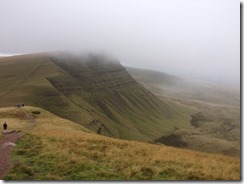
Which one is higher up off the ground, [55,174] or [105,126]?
[55,174]

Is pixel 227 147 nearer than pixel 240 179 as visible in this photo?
No

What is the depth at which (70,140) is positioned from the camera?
33125 mm

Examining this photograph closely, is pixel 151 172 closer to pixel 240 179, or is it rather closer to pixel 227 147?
pixel 240 179

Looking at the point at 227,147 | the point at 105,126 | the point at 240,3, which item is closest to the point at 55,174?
the point at 240,3

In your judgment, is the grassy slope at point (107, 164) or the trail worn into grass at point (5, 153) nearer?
the grassy slope at point (107, 164)

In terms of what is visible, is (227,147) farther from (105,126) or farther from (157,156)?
(157,156)

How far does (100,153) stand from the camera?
1072 inches

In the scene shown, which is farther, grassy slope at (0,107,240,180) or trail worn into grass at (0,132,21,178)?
trail worn into grass at (0,132,21,178)

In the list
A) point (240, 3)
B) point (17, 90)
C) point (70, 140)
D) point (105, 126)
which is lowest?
point (105, 126)

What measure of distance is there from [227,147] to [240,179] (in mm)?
183898

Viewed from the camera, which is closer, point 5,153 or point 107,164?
point 107,164

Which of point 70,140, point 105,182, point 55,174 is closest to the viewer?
point 105,182

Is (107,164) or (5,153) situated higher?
(107,164)

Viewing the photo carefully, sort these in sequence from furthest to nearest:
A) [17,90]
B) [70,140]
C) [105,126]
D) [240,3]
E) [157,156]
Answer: [17,90] → [105,126] → [70,140] → [157,156] → [240,3]
